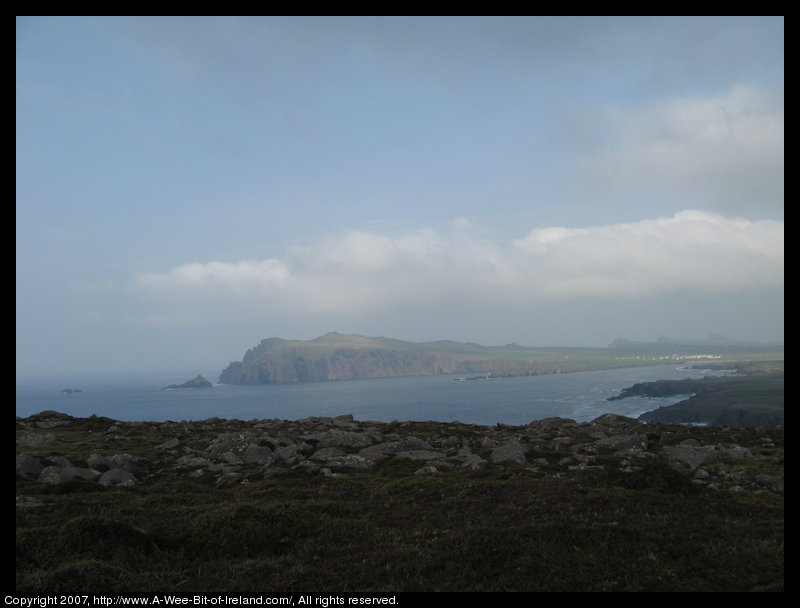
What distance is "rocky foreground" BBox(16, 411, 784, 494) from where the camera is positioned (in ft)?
85.6

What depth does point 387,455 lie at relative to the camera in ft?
109

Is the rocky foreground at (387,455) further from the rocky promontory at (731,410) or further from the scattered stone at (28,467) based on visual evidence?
the rocky promontory at (731,410)

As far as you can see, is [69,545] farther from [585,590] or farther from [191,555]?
[585,590]

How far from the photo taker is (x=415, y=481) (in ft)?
79.9

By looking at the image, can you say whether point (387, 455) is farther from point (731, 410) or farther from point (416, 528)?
point (731, 410)

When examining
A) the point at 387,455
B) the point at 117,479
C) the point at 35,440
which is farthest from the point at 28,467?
the point at 387,455

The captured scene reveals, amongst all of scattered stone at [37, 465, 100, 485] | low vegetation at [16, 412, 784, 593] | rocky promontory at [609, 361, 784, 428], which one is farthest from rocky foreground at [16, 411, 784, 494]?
rocky promontory at [609, 361, 784, 428]

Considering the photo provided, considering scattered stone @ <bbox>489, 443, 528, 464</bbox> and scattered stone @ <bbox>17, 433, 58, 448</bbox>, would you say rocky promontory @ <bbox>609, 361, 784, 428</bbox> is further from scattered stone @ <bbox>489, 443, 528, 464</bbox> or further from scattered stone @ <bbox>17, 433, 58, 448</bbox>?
scattered stone @ <bbox>17, 433, 58, 448</bbox>

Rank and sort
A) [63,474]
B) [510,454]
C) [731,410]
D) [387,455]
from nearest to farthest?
1. [63,474]
2. [510,454]
3. [387,455]
4. [731,410]

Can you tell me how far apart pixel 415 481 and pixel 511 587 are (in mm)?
12656

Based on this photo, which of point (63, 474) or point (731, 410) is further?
point (731, 410)

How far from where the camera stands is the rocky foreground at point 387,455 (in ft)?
85.6
